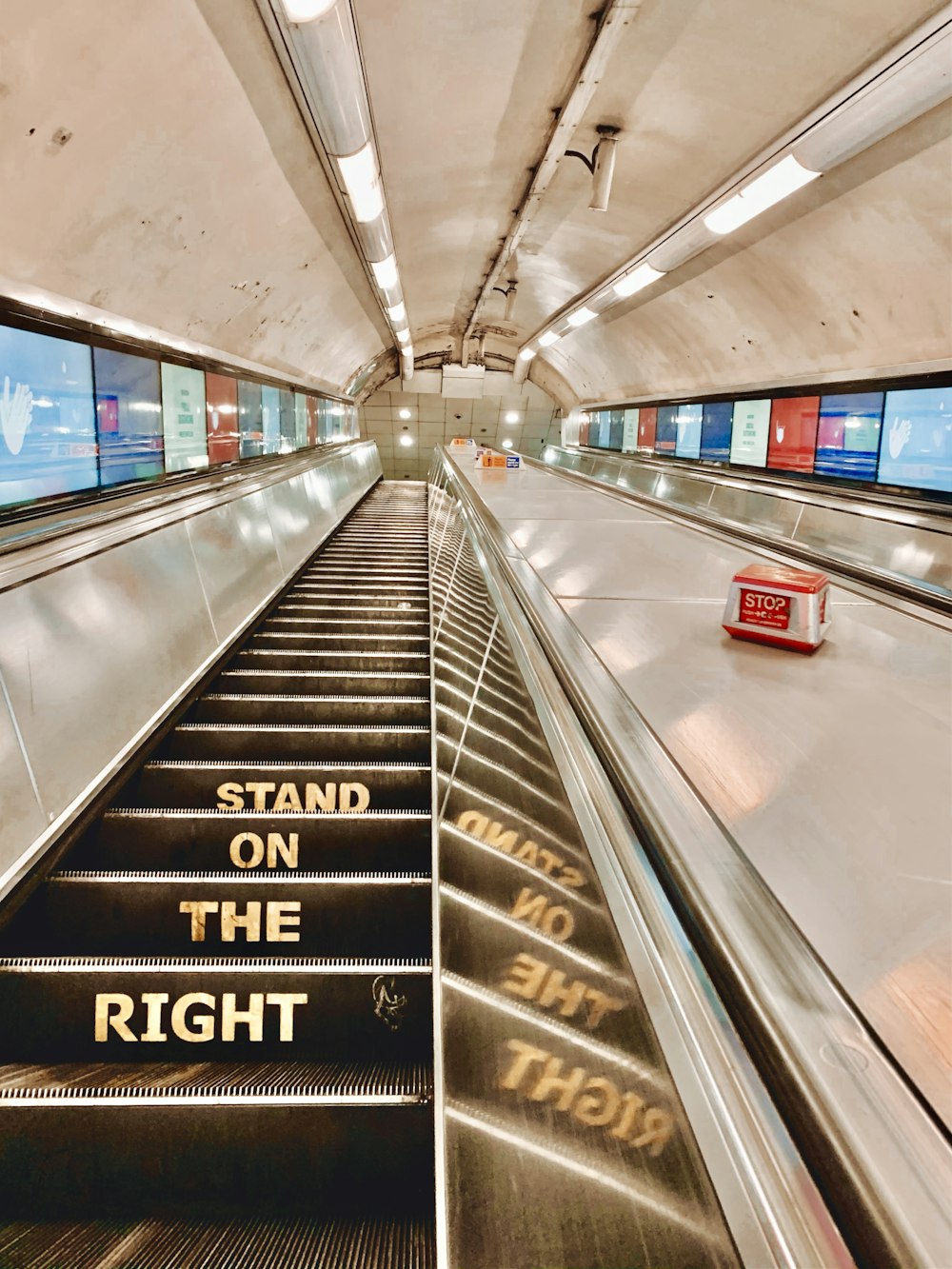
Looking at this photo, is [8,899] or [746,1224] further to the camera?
[8,899]

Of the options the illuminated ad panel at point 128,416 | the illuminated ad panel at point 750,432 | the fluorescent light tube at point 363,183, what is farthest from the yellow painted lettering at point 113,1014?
the illuminated ad panel at point 750,432

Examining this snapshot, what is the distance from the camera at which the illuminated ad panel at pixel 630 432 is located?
1355cm

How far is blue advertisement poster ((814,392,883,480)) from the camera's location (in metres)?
6.44

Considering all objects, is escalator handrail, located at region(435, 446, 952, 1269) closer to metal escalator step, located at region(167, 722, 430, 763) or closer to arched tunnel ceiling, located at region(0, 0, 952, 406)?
metal escalator step, located at region(167, 722, 430, 763)

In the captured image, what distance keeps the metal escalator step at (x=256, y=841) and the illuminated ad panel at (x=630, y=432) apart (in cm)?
1254

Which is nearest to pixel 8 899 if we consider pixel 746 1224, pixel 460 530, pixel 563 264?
pixel 746 1224

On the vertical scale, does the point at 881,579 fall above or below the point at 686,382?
below

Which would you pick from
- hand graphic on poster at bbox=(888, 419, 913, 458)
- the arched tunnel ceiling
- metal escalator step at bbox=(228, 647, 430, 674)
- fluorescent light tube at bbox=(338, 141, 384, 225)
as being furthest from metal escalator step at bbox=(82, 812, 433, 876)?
hand graphic on poster at bbox=(888, 419, 913, 458)

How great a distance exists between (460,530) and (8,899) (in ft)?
10.4

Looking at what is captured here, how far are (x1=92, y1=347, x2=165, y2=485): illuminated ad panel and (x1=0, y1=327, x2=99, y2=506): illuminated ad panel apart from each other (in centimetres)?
14

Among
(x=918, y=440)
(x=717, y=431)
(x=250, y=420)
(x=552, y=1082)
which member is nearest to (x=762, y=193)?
(x=918, y=440)

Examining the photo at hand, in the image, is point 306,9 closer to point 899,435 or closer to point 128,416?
point 128,416

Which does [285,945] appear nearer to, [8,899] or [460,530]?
[8,899]

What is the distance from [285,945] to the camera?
1.98 m
